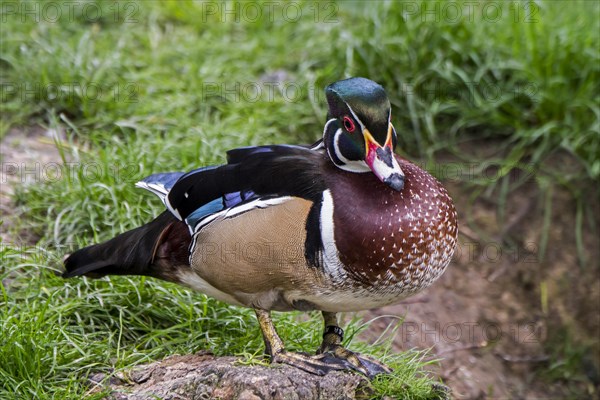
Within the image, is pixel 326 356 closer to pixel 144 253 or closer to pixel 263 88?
pixel 144 253

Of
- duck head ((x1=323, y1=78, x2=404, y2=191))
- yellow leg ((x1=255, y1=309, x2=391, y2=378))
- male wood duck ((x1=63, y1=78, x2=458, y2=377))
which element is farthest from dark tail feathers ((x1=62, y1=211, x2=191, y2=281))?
duck head ((x1=323, y1=78, x2=404, y2=191))

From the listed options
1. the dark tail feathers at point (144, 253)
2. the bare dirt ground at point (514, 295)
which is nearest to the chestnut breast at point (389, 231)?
the dark tail feathers at point (144, 253)

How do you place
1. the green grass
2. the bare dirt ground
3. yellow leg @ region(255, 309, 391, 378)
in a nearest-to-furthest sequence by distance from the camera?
1. yellow leg @ region(255, 309, 391, 378)
2. the green grass
3. the bare dirt ground

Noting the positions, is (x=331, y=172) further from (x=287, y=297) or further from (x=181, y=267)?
(x=181, y=267)

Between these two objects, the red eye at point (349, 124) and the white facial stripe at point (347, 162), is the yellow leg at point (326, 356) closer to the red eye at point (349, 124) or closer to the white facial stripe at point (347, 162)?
the white facial stripe at point (347, 162)

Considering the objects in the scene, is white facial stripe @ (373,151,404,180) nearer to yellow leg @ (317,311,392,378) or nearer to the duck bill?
the duck bill

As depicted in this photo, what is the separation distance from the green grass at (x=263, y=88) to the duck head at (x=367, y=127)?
4.34ft

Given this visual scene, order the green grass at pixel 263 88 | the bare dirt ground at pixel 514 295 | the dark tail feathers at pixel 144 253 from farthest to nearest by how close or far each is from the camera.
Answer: the bare dirt ground at pixel 514 295
the green grass at pixel 263 88
the dark tail feathers at pixel 144 253

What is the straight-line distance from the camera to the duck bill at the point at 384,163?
267 centimetres

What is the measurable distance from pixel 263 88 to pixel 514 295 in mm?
1679

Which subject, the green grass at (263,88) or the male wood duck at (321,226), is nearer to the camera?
the male wood duck at (321,226)

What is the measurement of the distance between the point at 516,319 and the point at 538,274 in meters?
0.26

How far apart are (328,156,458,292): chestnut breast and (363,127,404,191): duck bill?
84 mm

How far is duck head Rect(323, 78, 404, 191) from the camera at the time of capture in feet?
8.80
